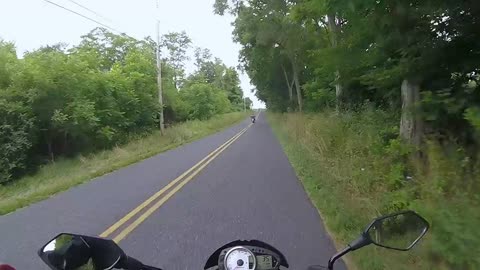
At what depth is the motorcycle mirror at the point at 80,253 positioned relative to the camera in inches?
106

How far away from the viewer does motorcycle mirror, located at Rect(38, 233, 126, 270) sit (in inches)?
106

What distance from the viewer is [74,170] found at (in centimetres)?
1822

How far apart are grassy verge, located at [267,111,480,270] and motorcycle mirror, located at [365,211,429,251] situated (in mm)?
221

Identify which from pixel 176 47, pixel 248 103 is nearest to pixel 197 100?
pixel 176 47

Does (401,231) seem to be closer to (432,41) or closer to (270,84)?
(432,41)

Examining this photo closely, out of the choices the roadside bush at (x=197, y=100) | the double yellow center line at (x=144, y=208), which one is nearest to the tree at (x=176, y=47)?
the roadside bush at (x=197, y=100)

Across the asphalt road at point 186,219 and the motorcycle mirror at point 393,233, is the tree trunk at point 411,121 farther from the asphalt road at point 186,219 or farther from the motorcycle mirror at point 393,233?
the motorcycle mirror at point 393,233

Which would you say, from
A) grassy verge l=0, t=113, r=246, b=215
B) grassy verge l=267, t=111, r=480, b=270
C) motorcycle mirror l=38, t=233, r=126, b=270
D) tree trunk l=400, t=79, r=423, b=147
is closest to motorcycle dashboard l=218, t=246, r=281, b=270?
motorcycle mirror l=38, t=233, r=126, b=270

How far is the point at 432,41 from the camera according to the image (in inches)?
279

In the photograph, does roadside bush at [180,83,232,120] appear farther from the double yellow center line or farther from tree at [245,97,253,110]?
tree at [245,97,253,110]

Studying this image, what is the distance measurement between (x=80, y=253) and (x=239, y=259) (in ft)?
3.05

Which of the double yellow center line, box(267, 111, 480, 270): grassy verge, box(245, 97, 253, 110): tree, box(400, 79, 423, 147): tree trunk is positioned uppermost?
box(400, 79, 423, 147): tree trunk

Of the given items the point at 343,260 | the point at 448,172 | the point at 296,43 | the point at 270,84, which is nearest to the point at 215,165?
the point at 343,260

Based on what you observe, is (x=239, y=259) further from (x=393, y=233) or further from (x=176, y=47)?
(x=176, y=47)
